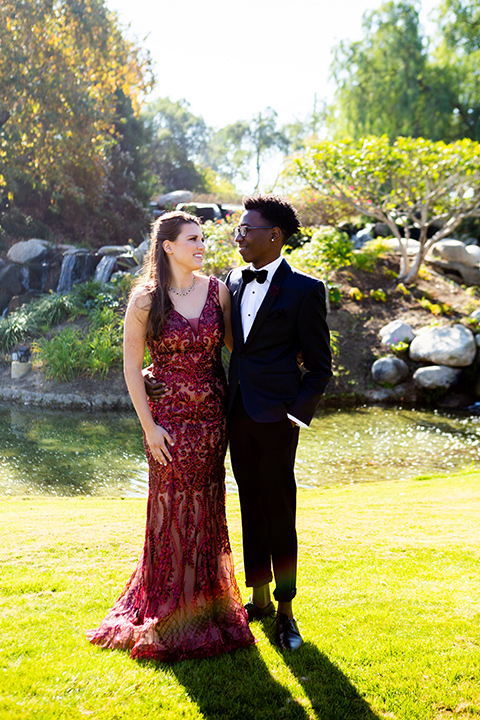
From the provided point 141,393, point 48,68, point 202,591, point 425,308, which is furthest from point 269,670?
point 48,68

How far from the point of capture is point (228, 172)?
5853cm

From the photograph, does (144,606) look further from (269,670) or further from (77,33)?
(77,33)

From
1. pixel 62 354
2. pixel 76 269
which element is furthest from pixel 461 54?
pixel 62 354

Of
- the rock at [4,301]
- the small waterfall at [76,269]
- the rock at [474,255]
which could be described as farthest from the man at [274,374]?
the rock at [4,301]

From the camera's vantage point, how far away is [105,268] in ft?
55.0

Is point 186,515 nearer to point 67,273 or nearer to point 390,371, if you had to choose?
point 390,371

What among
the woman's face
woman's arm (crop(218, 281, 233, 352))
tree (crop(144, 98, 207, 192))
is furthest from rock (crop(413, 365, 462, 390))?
tree (crop(144, 98, 207, 192))

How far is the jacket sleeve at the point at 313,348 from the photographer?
2.72m

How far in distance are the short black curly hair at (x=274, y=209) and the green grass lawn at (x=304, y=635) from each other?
1.97 meters

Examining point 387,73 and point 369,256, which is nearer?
point 369,256

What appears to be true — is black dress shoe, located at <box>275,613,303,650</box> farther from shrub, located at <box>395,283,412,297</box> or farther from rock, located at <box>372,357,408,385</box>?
shrub, located at <box>395,283,412,297</box>

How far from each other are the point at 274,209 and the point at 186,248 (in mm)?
460

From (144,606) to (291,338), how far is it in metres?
1.43

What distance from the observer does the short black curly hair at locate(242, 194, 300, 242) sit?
279 centimetres
